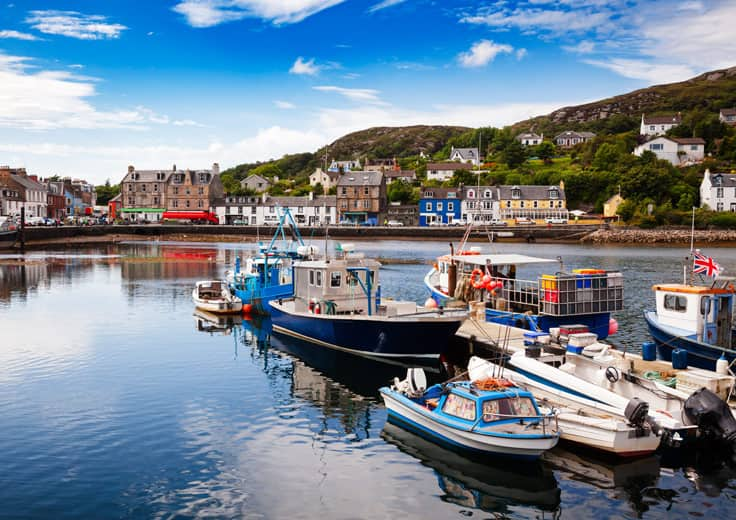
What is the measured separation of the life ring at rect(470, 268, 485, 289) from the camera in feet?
94.8

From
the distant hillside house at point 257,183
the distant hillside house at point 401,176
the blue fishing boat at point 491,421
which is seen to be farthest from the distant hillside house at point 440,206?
the blue fishing boat at point 491,421

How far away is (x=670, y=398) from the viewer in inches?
651

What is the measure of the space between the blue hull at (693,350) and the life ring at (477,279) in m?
7.80

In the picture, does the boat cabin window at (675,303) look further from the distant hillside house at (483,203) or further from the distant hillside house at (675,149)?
the distant hillside house at (675,149)

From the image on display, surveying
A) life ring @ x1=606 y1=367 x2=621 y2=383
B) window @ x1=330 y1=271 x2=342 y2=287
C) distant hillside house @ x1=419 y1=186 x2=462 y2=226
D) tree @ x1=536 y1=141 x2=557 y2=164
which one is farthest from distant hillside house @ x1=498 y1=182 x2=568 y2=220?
life ring @ x1=606 y1=367 x2=621 y2=383

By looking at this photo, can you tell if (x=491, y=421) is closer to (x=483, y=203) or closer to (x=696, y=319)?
(x=696, y=319)

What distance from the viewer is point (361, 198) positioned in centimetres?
12144

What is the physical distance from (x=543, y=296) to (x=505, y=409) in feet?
40.1

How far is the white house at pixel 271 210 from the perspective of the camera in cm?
12131

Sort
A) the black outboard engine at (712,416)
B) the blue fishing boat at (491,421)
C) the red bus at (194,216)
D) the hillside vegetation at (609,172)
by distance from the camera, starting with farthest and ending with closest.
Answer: the red bus at (194,216) < the hillside vegetation at (609,172) < the black outboard engine at (712,416) < the blue fishing boat at (491,421)

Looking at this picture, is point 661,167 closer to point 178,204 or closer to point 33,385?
point 178,204

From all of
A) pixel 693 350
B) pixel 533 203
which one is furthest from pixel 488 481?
pixel 533 203

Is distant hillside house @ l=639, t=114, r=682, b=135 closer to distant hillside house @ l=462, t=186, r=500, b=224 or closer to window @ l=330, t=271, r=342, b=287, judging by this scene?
distant hillside house @ l=462, t=186, r=500, b=224

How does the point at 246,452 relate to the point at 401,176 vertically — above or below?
below
